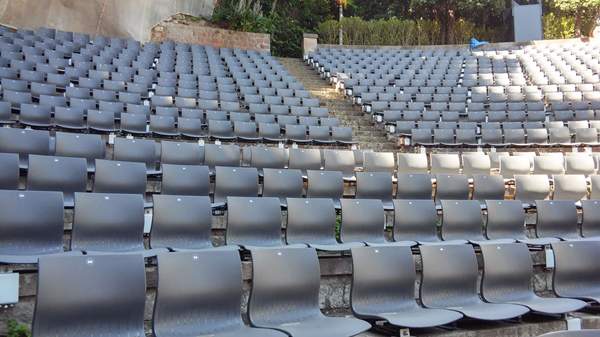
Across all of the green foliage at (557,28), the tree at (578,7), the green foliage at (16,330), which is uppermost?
the tree at (578,7)

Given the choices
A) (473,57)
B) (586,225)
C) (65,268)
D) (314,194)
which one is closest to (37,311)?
(65,268)

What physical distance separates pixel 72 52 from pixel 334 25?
35.3ft

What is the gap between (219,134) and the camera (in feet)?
21.5

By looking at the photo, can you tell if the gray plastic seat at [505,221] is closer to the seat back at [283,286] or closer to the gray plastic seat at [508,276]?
the gray plastic seat at [508,276]

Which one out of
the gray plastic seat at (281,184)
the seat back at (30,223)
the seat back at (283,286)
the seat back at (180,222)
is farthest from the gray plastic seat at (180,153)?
the seat back at (283,286)

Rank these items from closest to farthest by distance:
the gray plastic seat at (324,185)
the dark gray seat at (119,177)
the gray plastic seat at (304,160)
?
the dark gray seat at (119,177)
the gray plastic seat at (324,185)
the gray plastic seat at (304,160)

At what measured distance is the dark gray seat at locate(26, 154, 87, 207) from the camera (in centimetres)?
360

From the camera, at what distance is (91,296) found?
213 cm

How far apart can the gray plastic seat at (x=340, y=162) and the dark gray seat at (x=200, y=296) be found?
3.12 m

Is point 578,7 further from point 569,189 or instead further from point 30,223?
point 30,223

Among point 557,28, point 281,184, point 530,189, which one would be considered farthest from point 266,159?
point 557,28

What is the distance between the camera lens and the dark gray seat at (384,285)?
8.97 ft

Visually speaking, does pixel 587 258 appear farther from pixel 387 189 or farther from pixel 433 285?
pixel 387 189

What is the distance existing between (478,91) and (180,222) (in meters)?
8.75
